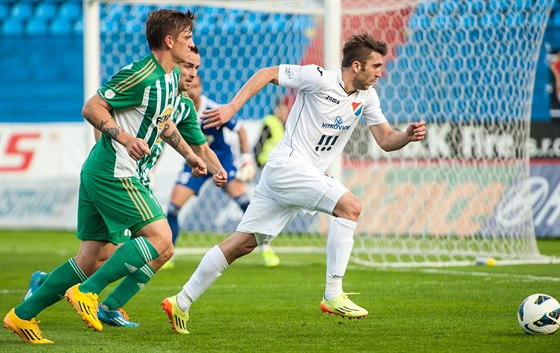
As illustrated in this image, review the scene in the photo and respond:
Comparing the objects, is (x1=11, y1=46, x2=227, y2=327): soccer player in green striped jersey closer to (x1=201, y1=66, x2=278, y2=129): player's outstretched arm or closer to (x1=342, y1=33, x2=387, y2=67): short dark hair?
(x1=201, y1=66, x2=278, y2=129): player's outstretched arm

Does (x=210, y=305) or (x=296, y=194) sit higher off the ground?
(x=296, y=194)

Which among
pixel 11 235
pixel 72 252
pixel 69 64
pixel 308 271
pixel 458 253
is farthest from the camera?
pixel 69 64

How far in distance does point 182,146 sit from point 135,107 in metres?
0.50

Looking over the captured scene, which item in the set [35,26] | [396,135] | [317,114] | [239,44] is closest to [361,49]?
[317,114]

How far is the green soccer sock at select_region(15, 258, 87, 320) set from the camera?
233 inches

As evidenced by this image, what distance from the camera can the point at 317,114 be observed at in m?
6.71

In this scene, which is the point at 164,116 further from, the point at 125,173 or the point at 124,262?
the point at 124,262

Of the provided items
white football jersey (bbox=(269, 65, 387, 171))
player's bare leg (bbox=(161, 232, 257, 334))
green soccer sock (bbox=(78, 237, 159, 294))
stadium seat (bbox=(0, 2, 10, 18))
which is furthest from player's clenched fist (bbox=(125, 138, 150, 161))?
stadium seat (bbox=(0, 2, 10, 18))

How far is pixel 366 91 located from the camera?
690cm

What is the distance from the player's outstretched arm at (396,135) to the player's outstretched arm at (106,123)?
184cm

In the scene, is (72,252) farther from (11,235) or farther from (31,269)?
(11,235)

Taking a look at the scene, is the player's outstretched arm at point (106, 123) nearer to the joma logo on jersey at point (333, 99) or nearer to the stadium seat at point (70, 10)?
the joma logo on jersey at point (333, 99)

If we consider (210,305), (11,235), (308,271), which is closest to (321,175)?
(210,305)

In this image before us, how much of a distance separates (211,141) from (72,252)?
3.37 meters
